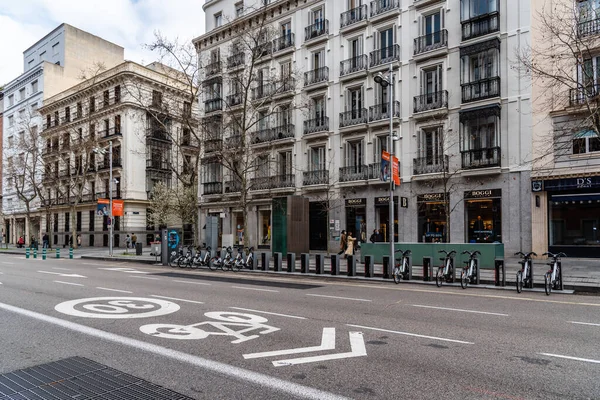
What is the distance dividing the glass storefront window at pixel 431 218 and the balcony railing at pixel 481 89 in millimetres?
5741

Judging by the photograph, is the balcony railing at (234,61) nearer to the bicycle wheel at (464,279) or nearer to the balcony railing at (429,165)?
the balcony railing at (429,165)

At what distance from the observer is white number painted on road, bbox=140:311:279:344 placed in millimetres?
6598

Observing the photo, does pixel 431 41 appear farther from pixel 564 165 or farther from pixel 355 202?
pixel 355 202

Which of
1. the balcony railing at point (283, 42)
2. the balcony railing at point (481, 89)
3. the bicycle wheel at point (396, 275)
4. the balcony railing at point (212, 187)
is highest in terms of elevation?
the balcony railing at point (283, 42)

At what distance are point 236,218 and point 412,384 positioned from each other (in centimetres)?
3176

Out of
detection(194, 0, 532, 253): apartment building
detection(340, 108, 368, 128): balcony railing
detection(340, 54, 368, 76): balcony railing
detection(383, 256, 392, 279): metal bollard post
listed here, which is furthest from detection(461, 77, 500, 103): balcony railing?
detection(383, 256, 392, 279): metal bollard post

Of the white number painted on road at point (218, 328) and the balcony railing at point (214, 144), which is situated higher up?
the balcony railing at point (214, 144)

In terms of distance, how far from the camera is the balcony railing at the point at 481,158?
23016mm

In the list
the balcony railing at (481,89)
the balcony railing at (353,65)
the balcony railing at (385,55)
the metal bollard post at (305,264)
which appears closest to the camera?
the metal bollard post at (305,264)

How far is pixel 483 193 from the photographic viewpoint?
23516 millimetres

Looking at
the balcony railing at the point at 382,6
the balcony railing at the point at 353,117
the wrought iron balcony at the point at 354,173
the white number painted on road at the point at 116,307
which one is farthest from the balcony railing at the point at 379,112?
the white number painted on road at the point at 116,307

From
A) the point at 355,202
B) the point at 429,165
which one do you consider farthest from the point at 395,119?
the point at 355,202

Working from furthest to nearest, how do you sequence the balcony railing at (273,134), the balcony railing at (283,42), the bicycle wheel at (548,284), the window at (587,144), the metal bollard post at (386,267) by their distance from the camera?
the balcony railing at (283,42)
the balcony railing at (273,134)
the window at (587,144)
the metal bollard post at (386,267)
the bicycle wheel at (548,284)

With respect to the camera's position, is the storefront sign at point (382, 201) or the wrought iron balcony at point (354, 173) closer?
the storefront sign at point (382, 201)
